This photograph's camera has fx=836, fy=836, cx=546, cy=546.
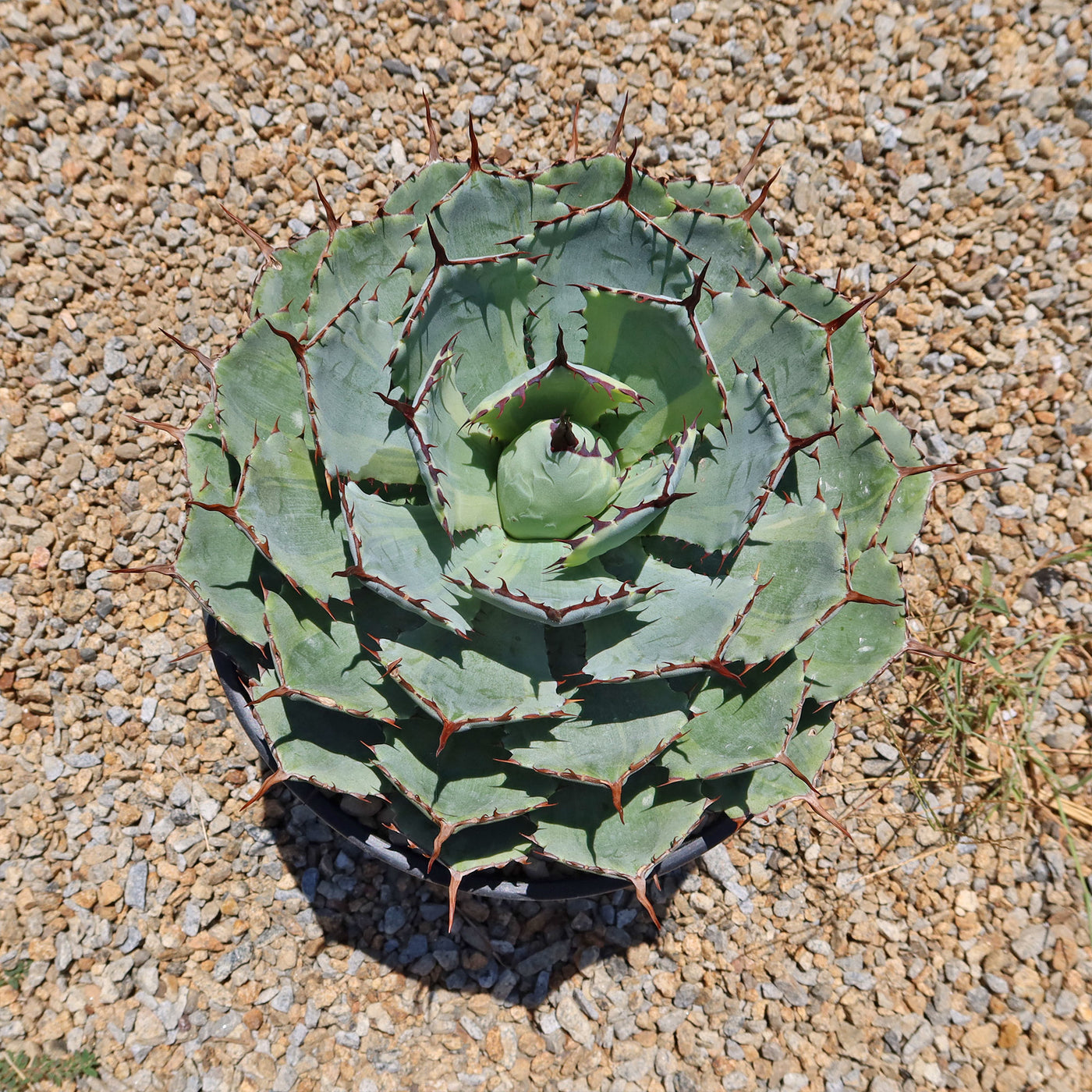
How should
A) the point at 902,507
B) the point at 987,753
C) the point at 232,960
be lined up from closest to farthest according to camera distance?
the point at 902,507, the point at 232,960, the point at 987,753

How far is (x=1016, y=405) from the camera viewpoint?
2.57 m

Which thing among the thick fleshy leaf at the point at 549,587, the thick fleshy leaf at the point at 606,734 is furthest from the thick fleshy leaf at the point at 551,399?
the thick fleshy leaf at the point at 606,734

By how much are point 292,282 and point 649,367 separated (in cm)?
71

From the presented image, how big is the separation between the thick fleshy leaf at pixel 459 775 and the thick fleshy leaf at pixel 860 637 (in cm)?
53

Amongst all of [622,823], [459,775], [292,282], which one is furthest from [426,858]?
[292,282]

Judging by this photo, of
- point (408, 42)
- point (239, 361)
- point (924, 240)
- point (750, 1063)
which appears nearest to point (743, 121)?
point (924, 240)

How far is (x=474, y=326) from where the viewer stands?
1441 mm

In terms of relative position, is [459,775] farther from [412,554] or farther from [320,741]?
[412,554]

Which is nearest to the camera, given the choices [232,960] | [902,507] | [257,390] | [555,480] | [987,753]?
[555,480]

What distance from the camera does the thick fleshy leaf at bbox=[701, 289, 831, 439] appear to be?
140cm

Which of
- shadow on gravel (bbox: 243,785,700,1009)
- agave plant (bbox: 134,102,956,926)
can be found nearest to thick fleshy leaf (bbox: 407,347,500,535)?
agave plant (bbox: 134,102,956,926)

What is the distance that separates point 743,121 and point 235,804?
2577 millimetres

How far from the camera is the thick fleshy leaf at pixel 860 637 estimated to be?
1.52m

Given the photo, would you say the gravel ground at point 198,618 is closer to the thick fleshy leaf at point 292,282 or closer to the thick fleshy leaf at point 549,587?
the thick fleshy leaf at point 292,282
